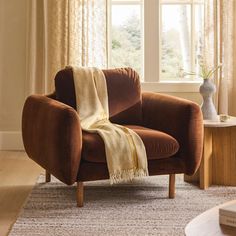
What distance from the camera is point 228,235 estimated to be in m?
1.72

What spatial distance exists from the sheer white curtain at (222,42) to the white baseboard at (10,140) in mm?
1980

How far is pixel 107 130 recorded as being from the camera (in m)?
3.35

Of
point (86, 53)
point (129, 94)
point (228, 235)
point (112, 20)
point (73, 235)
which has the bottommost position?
point (73, 235)

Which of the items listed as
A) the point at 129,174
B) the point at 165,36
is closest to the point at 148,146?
the point at 129,174

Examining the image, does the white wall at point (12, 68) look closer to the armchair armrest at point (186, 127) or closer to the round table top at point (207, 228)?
the armchair armrest at point (186, 127)

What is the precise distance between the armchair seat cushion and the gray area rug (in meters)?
0.31

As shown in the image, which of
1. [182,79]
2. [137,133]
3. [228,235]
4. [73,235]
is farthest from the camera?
[182,79]

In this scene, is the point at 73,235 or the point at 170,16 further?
the point at 170,16

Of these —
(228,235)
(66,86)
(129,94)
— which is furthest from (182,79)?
(228,235)

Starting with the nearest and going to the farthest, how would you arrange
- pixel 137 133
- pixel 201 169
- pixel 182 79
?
pixel 137 133 → pixel 201 169 → pixel 182 79

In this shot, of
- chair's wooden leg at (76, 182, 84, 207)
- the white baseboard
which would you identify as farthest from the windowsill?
chair's wooden leg at (76, 182, 84, 207)

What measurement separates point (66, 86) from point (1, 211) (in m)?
1.02

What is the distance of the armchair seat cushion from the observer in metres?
3.14

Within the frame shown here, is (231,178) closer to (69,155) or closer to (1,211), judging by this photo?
(69,155)
